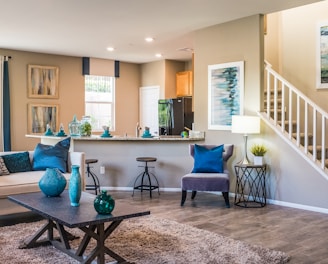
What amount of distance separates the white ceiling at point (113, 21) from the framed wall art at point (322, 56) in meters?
1.26

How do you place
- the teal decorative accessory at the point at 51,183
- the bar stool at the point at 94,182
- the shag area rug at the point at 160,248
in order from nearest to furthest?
the shag area rug at the point at 160,248
the teal decorative accessory at the point at 51,183
the bar stool at the point at 94,182

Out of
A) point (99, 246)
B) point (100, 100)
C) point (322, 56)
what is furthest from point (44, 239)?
point (100, 100)

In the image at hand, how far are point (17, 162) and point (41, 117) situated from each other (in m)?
3.69

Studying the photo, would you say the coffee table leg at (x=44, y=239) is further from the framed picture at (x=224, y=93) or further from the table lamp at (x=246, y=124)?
the framed picture at (x=224, y=93)

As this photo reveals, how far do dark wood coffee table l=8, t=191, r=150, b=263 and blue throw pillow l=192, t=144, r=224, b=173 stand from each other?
7.47ft

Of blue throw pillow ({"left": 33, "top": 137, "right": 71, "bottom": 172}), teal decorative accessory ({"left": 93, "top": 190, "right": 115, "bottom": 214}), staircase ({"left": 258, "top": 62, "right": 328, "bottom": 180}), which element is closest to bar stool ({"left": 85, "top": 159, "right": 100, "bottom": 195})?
blue throw pillow ({"left": 33, "top": 137, "right": 71, "bottom": 172})

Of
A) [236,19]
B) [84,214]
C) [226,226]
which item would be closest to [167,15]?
[236,19]

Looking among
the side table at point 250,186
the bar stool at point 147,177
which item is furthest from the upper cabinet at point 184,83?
the side table at point 250,186

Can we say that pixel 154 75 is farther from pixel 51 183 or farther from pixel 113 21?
pixel 51 183

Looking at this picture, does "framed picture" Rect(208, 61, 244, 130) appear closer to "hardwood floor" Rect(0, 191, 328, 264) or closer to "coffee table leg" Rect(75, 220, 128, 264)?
"hardwood floor" Rect(0, 191, 328, 264)

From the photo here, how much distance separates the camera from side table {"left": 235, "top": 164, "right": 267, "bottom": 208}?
5.49m

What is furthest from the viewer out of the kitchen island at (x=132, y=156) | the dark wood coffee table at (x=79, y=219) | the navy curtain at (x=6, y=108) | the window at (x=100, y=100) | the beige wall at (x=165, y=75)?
the beige wall at (x=165, y=75)

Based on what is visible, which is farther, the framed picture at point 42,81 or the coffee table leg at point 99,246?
the framed picture at point 42,81

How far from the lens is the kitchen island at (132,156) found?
644cm
